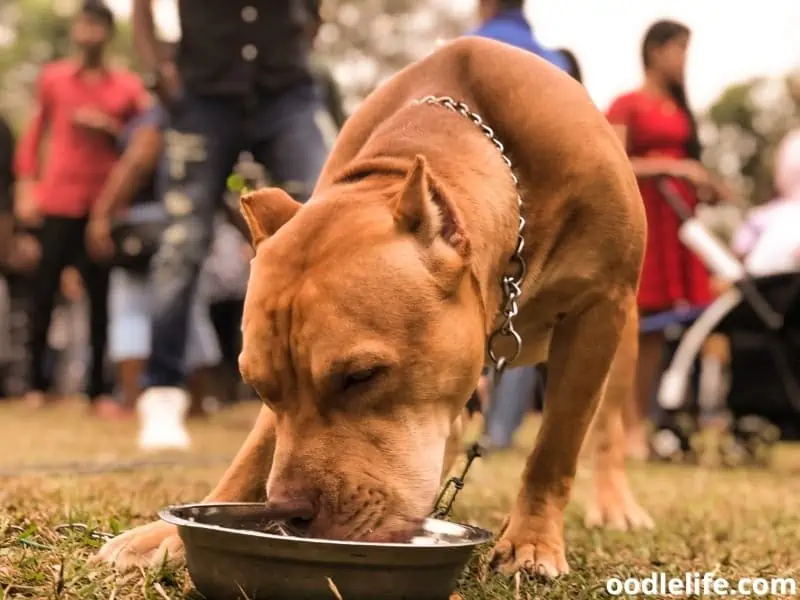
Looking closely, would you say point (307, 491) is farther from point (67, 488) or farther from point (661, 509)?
point (661, 509)

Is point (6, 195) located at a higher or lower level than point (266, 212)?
higher

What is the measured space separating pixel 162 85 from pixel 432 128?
9.82ft

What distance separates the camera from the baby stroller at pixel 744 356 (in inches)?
226

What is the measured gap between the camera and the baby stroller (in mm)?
5738

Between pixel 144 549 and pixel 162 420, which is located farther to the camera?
pixel 162 420

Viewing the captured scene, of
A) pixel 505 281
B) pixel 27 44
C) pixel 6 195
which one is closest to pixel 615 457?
pixel 505 281

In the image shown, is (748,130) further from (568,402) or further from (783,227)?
(568,402)

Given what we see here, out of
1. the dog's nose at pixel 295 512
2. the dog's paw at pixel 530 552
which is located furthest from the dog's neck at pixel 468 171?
the dog's nose at pixel 295 512

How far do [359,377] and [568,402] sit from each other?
89 centimetres

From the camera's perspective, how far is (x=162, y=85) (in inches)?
208

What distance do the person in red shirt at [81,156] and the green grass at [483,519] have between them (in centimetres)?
213

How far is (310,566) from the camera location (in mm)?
1761

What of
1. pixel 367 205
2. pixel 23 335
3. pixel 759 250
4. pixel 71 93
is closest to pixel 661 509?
pixel 367 205

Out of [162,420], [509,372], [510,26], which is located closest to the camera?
[510,26]
